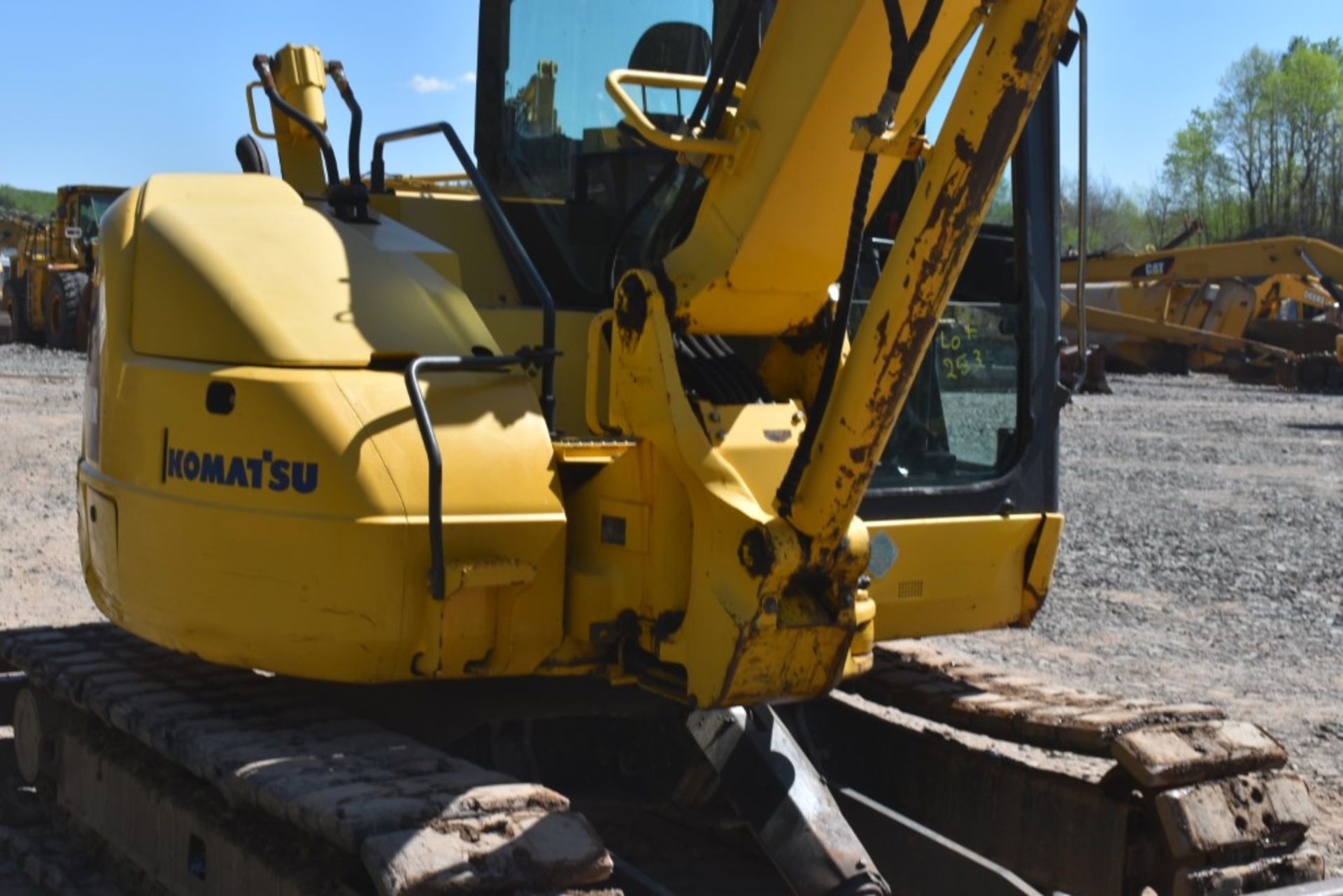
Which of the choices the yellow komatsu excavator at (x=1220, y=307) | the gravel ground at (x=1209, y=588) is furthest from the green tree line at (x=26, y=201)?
the gravel ground at (x=1209, y=588)

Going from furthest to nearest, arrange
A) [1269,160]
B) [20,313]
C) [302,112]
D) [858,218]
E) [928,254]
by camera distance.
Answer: [1269,160], [20,313], [302,112], [858,218], [928,254]

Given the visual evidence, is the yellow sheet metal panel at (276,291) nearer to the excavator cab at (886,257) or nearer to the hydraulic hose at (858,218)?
the excavator cab at (886,257)

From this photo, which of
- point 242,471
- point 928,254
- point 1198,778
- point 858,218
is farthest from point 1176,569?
point 242,471

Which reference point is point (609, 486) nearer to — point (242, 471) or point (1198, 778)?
point (242, 471)

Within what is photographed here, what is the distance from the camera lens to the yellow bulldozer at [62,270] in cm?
2666

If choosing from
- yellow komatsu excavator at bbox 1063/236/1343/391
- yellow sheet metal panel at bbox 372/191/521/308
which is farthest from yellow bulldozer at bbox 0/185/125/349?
yellow sheet metal panel at bbox 372/191/521/308

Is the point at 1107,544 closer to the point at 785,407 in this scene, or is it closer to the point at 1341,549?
the point at 1341,549

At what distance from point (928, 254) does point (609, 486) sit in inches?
38.7

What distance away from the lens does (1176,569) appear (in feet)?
34.9

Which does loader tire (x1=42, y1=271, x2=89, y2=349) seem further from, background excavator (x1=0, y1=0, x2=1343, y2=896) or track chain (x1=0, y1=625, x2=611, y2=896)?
track chain (x1=0, y1=625, x2=611, y2=896)

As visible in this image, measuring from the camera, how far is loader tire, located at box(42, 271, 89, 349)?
26.6 m

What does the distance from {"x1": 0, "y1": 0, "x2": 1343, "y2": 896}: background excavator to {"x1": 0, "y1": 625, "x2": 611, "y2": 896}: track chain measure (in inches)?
0.4

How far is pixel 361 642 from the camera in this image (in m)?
3.88

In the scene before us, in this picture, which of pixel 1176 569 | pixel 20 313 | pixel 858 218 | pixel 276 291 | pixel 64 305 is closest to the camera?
pixel 858 218
